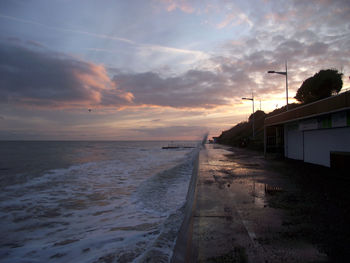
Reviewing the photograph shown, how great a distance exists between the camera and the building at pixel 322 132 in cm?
1010

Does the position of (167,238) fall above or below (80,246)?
above

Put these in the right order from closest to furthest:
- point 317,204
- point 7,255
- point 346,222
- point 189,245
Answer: point 189,245
point 346,222
point 7,255
point 317,204

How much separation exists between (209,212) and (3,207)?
8066 millimetres

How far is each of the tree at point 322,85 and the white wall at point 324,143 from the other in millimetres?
21399

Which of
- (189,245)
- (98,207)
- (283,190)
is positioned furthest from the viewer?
(98,207)

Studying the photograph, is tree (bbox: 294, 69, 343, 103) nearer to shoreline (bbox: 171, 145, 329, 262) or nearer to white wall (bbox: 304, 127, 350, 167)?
white wall (bbox: 304, 127, 350, 167)

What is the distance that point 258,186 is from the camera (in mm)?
7883

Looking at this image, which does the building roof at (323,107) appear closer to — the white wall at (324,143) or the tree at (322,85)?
the white wall at (324,143)

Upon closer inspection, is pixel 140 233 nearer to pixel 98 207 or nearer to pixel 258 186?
pixel 98 207

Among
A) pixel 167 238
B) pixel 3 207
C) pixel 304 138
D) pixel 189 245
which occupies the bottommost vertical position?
pixel 3 207

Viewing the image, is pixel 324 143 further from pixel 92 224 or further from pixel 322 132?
pixel 92 224

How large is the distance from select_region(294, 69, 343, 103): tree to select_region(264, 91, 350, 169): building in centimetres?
Answer: 1881

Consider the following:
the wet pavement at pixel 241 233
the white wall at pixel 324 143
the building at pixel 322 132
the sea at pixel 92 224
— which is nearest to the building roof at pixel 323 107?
the building at pixel 322 132

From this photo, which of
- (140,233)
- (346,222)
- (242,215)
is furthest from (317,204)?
(140,233)
